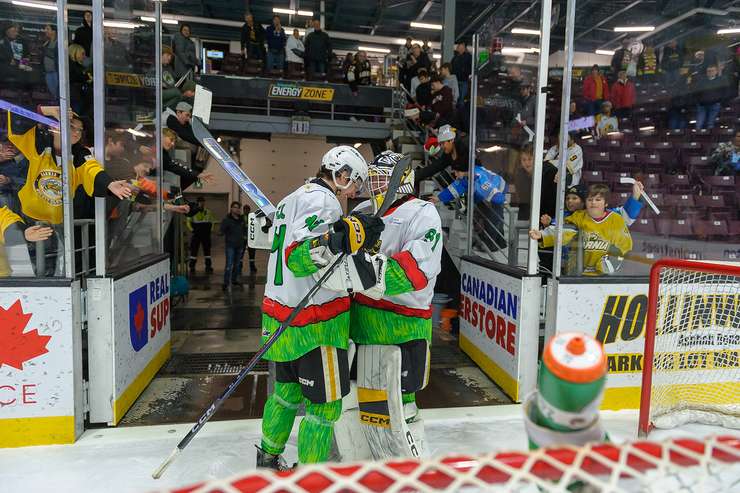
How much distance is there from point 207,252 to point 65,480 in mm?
7744

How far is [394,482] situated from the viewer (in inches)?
32.5

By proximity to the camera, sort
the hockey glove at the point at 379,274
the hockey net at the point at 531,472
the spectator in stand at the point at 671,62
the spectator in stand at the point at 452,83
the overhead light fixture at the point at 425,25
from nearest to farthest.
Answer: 1. the hockey net at the point at 531,472
2. the hockey glove at the point at 379,274
3. the spectator in stand at the point at 671,62
4. the spectator in stand at the point at 452,83
5. the overhead light fixture at the point at 425,25

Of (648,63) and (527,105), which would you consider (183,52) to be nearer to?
(527,105)

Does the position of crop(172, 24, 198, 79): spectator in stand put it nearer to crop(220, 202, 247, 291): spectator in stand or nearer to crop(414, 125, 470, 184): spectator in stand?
crop(220, 202, 247, 291): spectator in stand

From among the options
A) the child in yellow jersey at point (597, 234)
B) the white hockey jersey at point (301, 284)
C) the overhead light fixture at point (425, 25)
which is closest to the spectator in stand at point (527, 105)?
the child in yellow jersey at point (597, 234)

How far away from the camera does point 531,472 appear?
0.88 m

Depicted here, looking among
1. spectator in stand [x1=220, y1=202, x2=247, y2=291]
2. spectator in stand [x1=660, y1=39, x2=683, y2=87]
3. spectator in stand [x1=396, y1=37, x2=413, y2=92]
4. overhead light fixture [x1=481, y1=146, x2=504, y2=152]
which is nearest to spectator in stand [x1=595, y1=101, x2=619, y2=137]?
overhead light fixture [x1=481, y1=146, x2=504, y2=152]

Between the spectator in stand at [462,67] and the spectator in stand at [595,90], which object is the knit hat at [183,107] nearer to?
the spectator in stand at [595,90]

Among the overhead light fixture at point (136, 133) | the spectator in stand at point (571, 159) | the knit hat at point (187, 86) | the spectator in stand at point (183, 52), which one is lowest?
the spectator in stand at point (571, 159)

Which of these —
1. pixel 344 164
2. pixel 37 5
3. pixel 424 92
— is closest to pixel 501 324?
pixel 344 164

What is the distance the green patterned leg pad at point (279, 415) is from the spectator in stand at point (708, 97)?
4620mm

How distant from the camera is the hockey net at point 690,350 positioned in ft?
8.94

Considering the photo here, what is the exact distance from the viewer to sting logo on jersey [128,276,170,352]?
3.35 meters

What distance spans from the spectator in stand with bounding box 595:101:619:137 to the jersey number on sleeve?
8.90 ft
